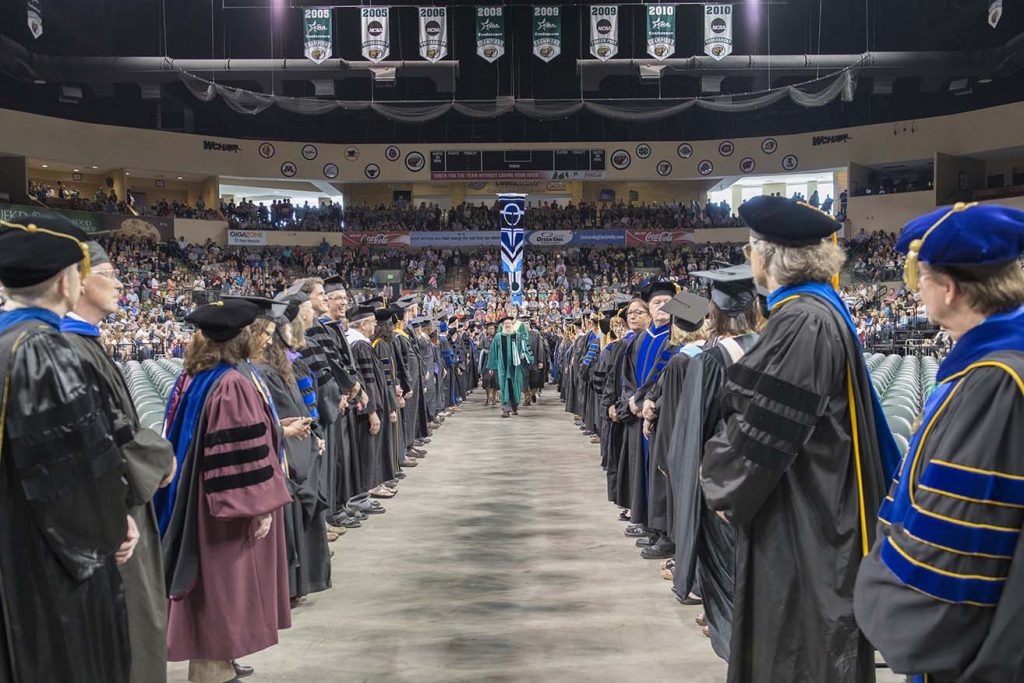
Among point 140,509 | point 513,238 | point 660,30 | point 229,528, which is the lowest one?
point 229,528

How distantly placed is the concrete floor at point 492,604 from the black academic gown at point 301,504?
0.18 m

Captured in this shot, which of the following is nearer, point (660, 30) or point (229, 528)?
point (229, 528)

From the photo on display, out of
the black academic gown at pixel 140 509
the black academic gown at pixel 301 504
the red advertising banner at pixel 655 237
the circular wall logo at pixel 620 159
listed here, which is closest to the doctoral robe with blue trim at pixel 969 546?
the black academic gown at pixel 140 509

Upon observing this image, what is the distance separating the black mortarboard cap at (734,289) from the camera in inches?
177

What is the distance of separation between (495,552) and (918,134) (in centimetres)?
3337

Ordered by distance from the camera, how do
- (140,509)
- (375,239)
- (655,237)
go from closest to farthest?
(140,509) < (655,237) < (375,239)

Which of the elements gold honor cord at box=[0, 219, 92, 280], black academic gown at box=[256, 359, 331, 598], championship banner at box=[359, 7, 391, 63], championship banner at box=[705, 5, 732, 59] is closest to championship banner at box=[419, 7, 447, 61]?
championship banner at box=[359, 7, 391, 63]

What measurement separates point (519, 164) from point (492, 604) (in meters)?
36.9

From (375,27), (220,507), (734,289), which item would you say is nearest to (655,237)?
(375,27)

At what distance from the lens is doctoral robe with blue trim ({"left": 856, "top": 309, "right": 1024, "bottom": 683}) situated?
1.96 metres

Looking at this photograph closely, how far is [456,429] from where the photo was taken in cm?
1670

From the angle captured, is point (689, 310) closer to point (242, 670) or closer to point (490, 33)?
point (242, 670)

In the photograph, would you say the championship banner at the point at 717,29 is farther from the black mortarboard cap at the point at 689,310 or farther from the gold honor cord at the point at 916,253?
the gold honor cord at the point at 916,253

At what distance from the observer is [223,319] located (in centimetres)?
437
